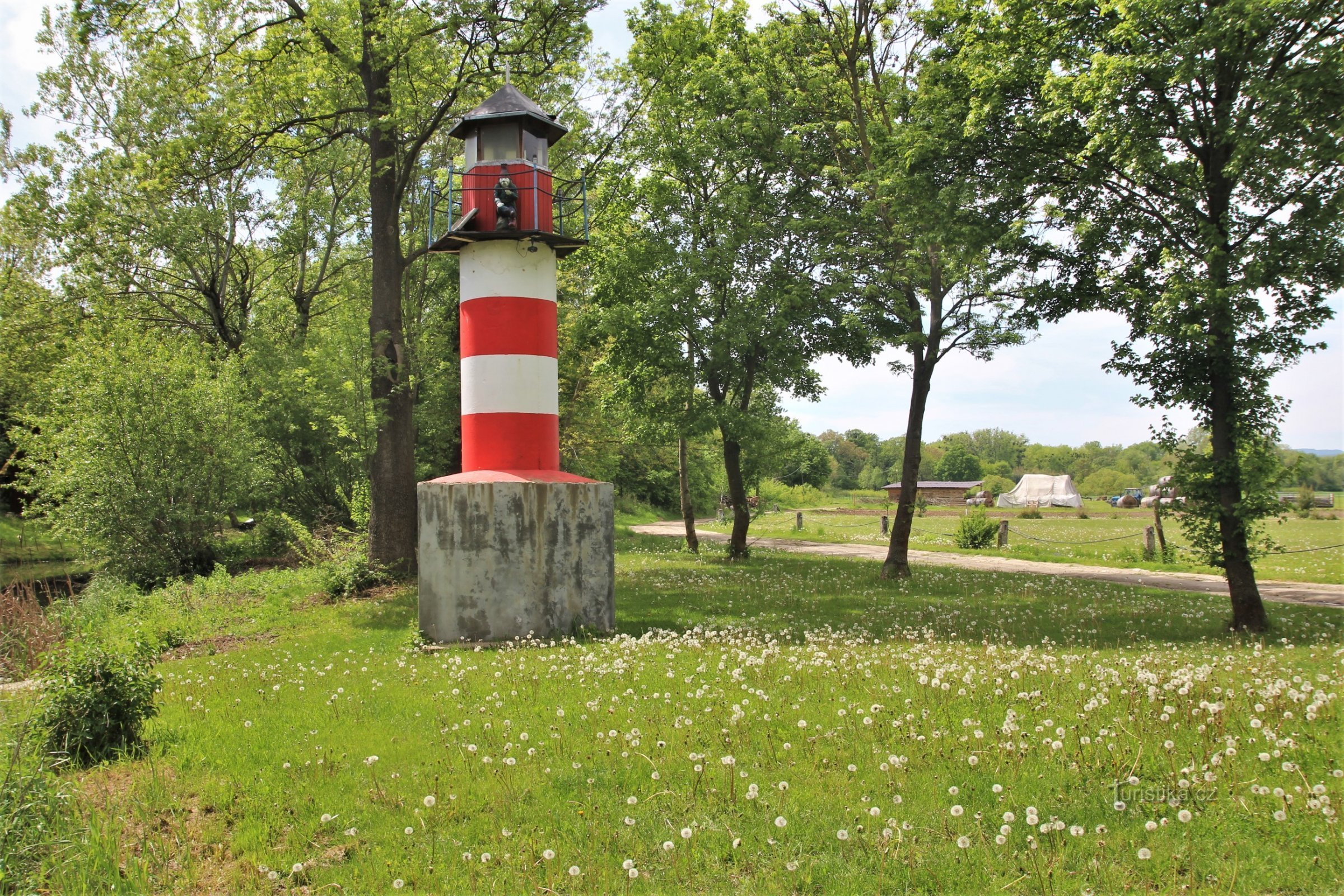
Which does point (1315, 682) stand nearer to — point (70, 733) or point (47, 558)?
point (70, 733)

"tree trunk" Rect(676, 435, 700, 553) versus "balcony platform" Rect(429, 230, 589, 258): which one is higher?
"balcony platform" Rect(429, 230, 589, 258)

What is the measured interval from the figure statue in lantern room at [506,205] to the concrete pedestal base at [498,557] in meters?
4.19

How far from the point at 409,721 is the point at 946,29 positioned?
59.4 ft

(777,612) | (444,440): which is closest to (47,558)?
(444,440)

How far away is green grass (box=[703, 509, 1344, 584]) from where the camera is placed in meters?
25.6

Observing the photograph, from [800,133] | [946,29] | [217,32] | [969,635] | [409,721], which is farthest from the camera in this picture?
[217,32]

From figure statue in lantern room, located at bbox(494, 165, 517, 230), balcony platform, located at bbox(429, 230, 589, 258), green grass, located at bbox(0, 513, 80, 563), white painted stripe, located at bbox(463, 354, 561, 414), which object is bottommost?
green grass, located at bbox(0, 513, 80, 563)

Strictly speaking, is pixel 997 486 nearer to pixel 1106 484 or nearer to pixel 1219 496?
pixel 1106 484

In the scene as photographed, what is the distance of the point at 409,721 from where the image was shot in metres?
8.11

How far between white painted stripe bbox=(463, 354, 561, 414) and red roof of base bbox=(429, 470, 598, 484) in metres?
1.01

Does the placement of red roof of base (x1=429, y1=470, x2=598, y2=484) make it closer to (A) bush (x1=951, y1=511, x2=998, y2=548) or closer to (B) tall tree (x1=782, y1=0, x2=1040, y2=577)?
(B) tall tree (x1=782, y1=0, x2=1040, y2=577)

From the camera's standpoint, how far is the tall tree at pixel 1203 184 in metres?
12.2

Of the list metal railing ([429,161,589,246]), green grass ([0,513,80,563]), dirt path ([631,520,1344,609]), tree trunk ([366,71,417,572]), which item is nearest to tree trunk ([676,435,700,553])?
dirt path ([631,520,1344,609])

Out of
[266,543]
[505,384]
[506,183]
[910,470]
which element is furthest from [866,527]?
[506,183]
